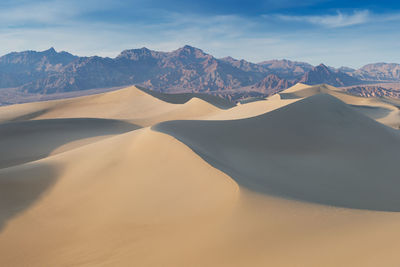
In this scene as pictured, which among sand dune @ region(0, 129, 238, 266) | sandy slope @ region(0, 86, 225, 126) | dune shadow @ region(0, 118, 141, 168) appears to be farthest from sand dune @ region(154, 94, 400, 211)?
sandy slope @ region(0, 86, 225, 126)

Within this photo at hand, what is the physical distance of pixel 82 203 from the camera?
10484 millimetres

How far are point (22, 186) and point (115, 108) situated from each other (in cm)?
5924

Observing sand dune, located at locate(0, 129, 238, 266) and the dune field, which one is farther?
sand dune, located at locate(0, 129, 238, 266)

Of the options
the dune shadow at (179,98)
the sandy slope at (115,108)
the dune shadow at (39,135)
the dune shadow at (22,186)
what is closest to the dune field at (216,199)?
the dune shadow at (22,186)

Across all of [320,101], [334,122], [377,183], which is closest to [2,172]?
[377,183]

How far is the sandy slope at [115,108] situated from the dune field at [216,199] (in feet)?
105

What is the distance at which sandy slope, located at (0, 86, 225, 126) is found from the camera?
174 ft

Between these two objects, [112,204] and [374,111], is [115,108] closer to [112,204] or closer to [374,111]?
[112,204]

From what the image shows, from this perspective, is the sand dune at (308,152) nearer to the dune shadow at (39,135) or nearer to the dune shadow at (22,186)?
the dune shadow at (22,186)

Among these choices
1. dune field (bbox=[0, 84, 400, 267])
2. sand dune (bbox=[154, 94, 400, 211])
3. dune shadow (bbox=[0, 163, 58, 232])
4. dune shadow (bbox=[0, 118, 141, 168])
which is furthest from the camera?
dune shadow (bbox=[0, 118, 141, 168])

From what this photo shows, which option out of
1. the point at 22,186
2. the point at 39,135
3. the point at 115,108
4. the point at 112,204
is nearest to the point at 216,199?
the point at 112,204

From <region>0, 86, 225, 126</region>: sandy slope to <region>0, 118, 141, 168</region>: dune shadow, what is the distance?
12.4 meters

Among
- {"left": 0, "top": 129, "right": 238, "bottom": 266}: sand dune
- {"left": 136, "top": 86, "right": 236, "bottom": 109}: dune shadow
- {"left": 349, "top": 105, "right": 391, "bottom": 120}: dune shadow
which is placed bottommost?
{"left": 349, "top": 105, "right": 391, "bottom": 120}: dune shadow

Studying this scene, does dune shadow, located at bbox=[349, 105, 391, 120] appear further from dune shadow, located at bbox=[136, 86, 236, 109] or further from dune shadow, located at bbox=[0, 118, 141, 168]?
dune shadow, located at bbox=[0, 118, 141, 168]
